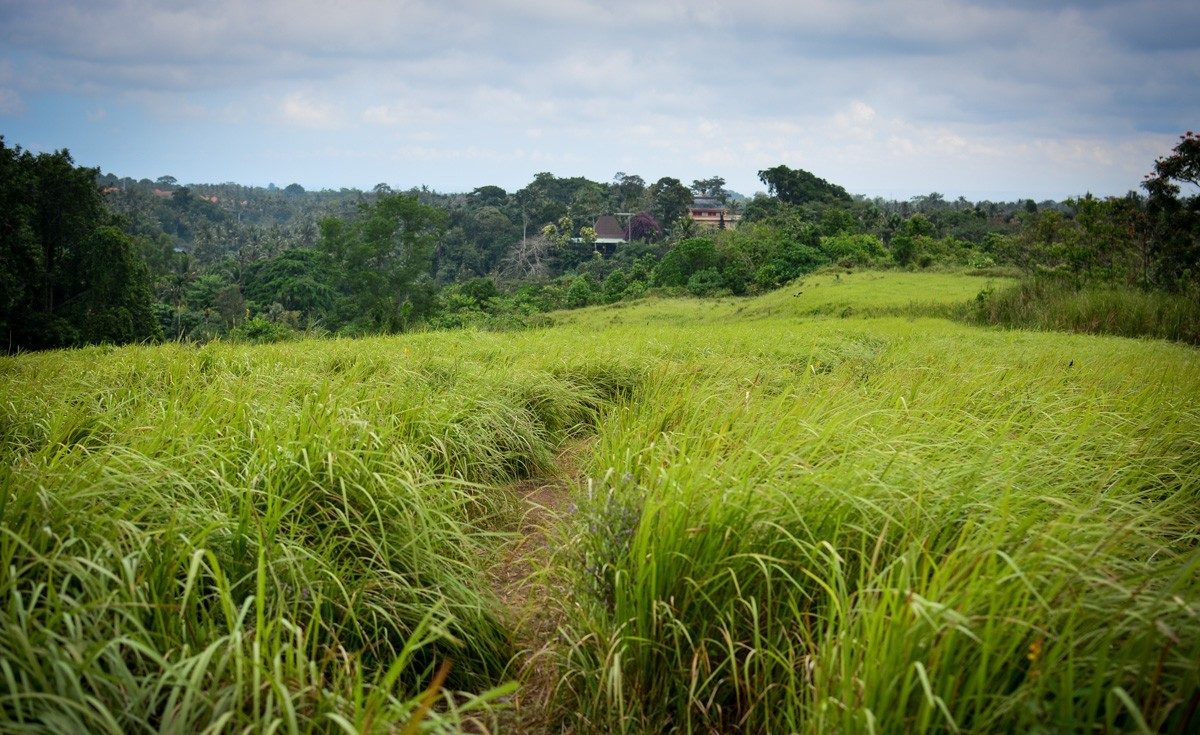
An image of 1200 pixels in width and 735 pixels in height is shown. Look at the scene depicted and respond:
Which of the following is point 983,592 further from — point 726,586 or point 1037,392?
point 1037,392

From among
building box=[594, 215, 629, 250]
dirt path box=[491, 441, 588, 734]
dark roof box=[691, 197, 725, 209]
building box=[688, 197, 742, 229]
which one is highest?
dark roof box=[691, 197, 725, 209]

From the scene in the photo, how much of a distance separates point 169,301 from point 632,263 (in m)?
22.8

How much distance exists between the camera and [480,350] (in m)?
6.62

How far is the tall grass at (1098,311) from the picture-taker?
33.8 ft

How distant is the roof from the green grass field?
44165 mm

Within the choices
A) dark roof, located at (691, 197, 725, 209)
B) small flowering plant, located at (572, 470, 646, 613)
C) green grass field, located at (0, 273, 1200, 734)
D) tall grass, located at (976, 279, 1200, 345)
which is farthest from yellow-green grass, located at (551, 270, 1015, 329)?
dark roof, located at (691, 197, 725, 209)

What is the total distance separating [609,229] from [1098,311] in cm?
3852

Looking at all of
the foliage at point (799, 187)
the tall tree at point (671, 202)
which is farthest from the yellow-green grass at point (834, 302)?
the tall tree at point (671, 202)

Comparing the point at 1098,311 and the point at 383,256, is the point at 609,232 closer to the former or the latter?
the point at 383,256

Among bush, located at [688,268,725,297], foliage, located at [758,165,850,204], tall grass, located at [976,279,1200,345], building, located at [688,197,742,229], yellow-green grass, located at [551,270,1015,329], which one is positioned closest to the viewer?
tall grass, located at [976,279,1200,345]

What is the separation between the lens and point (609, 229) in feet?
158

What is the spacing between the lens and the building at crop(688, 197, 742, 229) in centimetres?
5428

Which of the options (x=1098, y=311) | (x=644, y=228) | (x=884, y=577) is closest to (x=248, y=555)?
(x=884, y=577)

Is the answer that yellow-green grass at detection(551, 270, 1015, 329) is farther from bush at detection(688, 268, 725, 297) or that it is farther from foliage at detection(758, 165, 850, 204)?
foliage at detection(758, 165, 850, 204)
